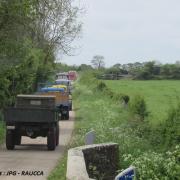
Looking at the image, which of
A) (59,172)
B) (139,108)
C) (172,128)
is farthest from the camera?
(139,108)

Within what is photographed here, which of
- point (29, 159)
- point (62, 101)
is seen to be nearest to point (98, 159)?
point (29, 159)

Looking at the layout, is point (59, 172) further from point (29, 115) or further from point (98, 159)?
point (29, 115)

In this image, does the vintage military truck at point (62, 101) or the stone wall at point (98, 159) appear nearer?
the stone wall at point (98, 159)

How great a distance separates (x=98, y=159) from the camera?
1355 centimetres

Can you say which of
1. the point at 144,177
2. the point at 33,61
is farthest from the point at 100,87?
the point at 144,177

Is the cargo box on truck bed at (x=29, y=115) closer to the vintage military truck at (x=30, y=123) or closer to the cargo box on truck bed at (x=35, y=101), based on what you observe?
the vintage military truck at (x=30, y=123)

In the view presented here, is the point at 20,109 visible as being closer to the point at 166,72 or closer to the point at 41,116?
the point at 41,116

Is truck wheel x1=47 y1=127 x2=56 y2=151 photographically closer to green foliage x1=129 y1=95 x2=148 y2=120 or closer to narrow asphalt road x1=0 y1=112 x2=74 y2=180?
narrow asphalt road x1=0 y1=112 x2=74 y2=180

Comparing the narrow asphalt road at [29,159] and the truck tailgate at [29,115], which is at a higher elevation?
the truck tailgate at [29,115]

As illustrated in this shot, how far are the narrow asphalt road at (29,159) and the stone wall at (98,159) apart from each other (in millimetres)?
1809

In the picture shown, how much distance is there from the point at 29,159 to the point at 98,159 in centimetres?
527

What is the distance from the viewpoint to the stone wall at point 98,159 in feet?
40.7

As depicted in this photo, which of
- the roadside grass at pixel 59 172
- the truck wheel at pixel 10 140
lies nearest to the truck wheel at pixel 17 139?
the truck wheel at pixel 10 140

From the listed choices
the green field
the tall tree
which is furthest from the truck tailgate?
the tall tree
